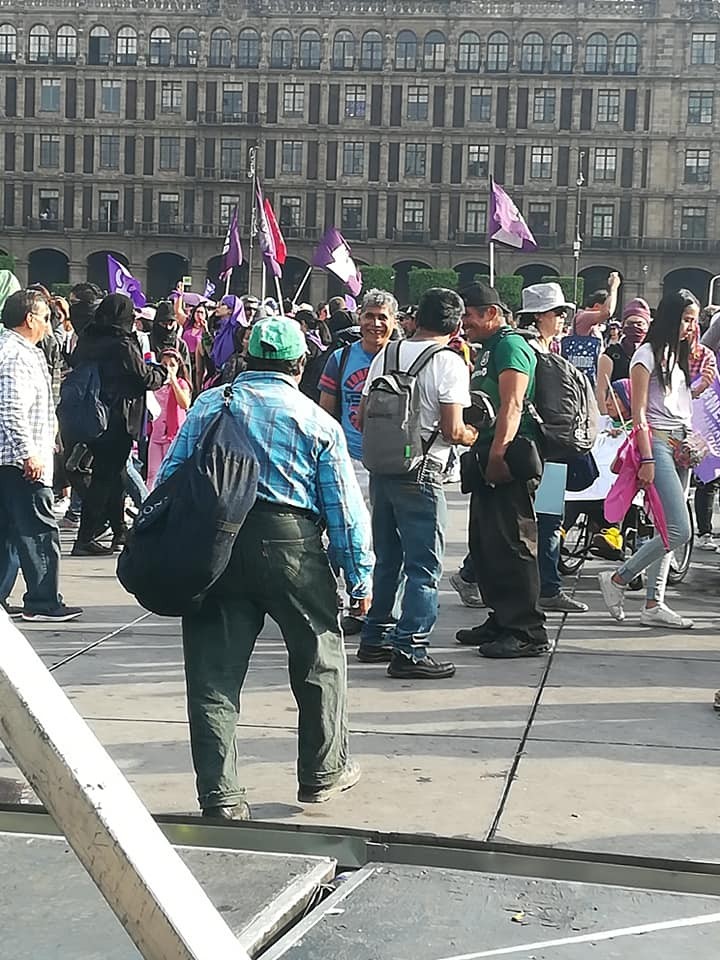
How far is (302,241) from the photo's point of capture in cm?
8056

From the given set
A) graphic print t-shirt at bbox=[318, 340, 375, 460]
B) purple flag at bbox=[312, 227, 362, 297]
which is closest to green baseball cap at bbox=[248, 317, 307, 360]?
graphic print t-shirt at bbox=[318, 340, 375, 460]

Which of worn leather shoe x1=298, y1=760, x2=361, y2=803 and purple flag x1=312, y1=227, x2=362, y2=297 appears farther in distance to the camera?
purple flag x1=312, y1=227, x2=362, y2=297

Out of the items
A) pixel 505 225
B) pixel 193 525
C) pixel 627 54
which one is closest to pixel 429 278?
pixel 627 54

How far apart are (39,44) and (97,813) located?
85.9 meters

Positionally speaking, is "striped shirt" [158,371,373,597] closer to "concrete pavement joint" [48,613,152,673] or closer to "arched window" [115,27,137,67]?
"concrete pavement joint" [48,613,152,673]

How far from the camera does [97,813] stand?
177 centimetres

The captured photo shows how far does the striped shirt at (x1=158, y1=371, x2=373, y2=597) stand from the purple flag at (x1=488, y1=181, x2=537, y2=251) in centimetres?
1837

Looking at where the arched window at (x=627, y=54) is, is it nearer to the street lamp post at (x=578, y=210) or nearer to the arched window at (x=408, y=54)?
the street lamp post at (x=578, y=210)

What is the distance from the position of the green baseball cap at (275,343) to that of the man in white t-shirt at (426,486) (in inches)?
69.6

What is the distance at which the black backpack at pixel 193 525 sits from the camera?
4086 mm

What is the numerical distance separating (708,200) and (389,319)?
75753mm

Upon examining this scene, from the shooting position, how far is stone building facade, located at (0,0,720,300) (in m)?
79.9

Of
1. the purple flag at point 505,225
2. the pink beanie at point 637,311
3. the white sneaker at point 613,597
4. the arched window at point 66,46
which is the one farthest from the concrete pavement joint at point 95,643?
the arched window at point 66,46

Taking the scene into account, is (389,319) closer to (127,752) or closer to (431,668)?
(431,668)
